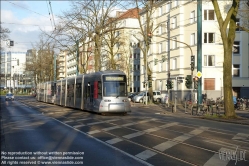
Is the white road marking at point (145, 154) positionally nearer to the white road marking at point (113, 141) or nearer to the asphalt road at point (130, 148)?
the asphalt road at point (130, 148)

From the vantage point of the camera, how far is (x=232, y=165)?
29.7 ft

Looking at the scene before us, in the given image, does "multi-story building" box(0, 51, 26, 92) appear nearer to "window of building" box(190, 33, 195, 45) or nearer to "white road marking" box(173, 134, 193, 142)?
"window of building" box(190, 33, 195, 45)

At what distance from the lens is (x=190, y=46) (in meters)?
55.8

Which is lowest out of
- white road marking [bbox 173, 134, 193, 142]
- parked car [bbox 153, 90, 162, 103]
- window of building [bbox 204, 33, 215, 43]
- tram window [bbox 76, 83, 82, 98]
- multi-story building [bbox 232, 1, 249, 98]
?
white road marking [bbox 173, 134, 193, 142]

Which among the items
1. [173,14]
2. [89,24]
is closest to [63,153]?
[89,24]

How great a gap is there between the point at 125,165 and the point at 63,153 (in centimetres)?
210

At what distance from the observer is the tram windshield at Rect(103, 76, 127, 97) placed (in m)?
25.8

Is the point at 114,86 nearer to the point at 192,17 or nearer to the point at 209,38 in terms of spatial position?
the point at 209,38

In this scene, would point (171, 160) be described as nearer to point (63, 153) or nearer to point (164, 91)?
point (63, 153)

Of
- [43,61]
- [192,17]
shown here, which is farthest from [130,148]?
[43,61]

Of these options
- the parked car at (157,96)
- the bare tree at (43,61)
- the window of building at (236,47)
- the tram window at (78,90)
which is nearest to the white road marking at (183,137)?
the tram window at (78,90)

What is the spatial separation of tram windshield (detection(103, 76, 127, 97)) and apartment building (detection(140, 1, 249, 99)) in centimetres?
2323

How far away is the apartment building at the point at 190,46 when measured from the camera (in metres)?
53.3

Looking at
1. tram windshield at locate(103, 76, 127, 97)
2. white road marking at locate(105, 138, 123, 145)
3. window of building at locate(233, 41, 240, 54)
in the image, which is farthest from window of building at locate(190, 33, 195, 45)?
white road marking at locate(105, 138, 123, 145)
